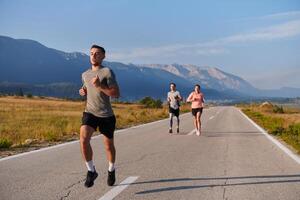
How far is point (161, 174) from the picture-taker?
8.16 meters

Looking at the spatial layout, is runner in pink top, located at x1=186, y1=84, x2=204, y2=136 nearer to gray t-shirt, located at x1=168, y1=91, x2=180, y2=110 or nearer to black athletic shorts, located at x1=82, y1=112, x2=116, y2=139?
gray t-shirt, located at x1=168, y1=91, x2=180, y2=110

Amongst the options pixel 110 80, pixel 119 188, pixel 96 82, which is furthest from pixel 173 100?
pixel 96 82

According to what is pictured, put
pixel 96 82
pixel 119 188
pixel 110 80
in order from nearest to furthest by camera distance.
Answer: pixel 96 82
pixel 110 80
pixel 119 188

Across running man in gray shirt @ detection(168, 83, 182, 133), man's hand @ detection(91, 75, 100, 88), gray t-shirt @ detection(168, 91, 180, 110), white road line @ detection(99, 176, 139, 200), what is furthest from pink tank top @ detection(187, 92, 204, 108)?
man's hand @ detection(91, 75, 100, 88)

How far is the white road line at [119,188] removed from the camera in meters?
6.32

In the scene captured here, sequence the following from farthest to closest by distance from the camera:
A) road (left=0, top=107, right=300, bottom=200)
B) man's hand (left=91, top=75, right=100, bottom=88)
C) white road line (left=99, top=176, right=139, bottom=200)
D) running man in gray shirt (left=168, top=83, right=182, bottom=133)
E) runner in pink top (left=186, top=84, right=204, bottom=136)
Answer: running man in gray shirt (left=168, top=83, right=182, bottom=133)
runner in pink top (left=186, top=84, right=204, bottom=136)
road (left=0, top=107, right=300, bottom=200)
man's hand (left=91, top=75, right=100, bottom=88)
white road line (left=99, top=176, right=139, bottom=200)

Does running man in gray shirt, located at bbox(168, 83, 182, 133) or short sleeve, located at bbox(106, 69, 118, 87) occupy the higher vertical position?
short sleeve, located at bbox(106, 69, 118, 87)

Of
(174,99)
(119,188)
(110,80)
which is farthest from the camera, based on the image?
(174,99)

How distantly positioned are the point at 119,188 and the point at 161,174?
4.71ft

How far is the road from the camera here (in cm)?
655

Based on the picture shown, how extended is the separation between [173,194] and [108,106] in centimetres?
158

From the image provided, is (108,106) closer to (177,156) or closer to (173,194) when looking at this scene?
(173,194)

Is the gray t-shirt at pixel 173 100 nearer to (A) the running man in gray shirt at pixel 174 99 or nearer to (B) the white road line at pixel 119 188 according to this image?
(A) the running man in gray shirt at pixel 174 99

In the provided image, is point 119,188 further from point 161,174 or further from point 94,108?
point 161,174
